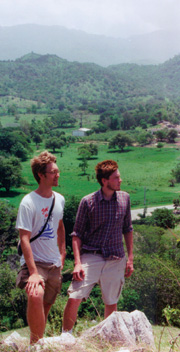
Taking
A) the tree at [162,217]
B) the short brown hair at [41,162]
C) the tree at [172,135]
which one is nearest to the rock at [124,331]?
the short brown hair at [41,162]

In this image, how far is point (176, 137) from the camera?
28766 mm

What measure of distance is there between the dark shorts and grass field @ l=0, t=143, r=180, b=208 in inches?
1110

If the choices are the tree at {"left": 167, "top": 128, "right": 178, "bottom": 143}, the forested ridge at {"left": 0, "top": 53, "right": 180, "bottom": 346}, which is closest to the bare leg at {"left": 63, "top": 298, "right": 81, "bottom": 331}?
the forested ridge at {"left": 0, "top": 53, "right": 180, "bottom": 346}

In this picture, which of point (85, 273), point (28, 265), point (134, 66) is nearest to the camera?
point (28, 265)

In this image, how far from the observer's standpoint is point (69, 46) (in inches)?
2042

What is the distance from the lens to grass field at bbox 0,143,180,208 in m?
31.3

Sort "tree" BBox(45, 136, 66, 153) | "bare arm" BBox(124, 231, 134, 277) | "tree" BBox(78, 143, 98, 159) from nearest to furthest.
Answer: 1. "bare arm" BBox(124, 231, 134, 277)
2. "tree" BBox(45, 136, 66, 153)
3. "tree" BBox(78, 143, 98, 159)

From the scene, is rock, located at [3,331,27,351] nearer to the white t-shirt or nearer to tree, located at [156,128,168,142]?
the white t-shirt

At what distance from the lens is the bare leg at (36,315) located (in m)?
1.76

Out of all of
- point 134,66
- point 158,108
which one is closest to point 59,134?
point 158,108

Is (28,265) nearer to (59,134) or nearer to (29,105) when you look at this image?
(59,134)

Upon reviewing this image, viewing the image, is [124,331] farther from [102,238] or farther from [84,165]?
[84,165]

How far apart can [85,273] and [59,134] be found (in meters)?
31.1

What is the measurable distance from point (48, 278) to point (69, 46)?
53184 mm
